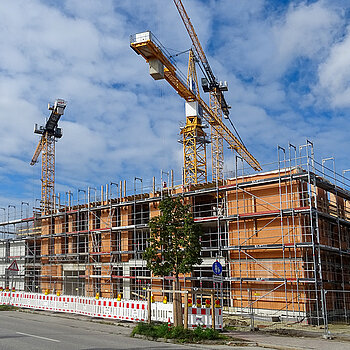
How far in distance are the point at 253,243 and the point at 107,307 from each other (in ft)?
25.5

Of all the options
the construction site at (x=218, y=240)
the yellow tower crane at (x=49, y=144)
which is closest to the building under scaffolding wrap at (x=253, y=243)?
the construction site at (x=218, y=240)

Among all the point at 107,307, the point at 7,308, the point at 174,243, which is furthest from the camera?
the point at 7,308

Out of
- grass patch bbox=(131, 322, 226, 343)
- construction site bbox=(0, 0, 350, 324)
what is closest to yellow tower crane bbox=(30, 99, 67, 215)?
construction site bbox=(0, 0, 350, 324)

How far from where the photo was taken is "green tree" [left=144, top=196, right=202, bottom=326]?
15461 mm

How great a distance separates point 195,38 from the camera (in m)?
44.5

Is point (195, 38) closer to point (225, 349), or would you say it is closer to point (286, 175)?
point (286, 175)

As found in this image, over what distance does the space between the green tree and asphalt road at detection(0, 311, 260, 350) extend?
2.66m

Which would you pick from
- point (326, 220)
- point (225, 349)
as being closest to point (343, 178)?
point (326, 220)

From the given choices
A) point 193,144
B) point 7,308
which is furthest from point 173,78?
point 7,308

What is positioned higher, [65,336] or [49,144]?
[49,144]

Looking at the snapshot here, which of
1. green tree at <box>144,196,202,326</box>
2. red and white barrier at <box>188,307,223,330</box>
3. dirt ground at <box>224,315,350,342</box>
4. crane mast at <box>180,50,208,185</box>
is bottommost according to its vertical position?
dirt ground at <box>224,315,350,342</box>

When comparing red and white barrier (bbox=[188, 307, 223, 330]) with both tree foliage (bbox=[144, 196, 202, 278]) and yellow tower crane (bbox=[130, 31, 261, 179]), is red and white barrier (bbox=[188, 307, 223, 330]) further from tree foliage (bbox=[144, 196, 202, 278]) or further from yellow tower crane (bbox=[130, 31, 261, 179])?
yellow tower crane (bbox=[130, 31, 261, 179])

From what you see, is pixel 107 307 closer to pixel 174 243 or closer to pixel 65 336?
pixel 65 336

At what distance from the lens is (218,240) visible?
22.8m
